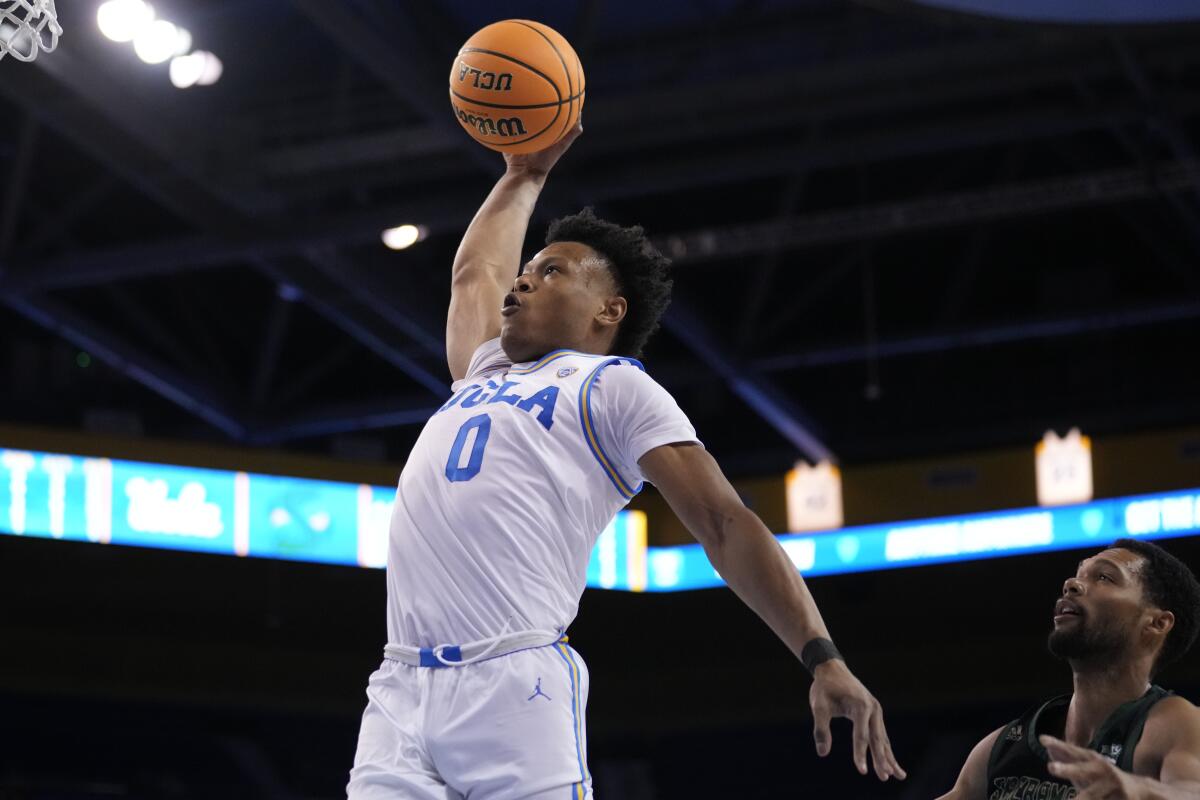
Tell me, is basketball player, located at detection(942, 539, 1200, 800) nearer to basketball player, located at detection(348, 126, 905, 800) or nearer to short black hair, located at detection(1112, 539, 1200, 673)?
short black hair, located at detection(1112, 539, 1200, 673)

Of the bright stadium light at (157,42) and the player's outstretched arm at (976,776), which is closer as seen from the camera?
the player's outstretched arm at (976,776)

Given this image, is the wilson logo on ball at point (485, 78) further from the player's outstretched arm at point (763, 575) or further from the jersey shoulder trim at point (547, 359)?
the player's outstretched arm at point (763, 575)

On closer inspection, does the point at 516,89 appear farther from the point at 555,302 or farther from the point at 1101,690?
the point at 1101,690

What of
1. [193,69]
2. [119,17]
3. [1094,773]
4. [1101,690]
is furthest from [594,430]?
Result: [193,69]

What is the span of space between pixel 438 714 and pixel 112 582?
11377 mm

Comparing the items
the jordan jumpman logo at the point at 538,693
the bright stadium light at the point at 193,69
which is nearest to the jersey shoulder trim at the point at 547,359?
the jordan jumpman logo at the point at 538,693

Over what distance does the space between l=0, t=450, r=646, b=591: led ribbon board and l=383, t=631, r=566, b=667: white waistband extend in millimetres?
8779

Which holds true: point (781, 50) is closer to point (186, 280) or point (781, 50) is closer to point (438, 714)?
point (186, 280)

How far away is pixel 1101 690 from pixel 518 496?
1946 millimetres

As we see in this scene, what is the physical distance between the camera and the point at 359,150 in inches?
444

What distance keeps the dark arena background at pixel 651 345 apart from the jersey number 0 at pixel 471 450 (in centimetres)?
533

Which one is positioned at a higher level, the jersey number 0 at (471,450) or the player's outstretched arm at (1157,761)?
the jersey number 0 at (471,450)

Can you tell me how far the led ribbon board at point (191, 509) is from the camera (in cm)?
1204

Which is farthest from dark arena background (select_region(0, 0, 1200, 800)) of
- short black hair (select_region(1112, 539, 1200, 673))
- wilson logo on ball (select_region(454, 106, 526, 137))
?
short black hair (select_region(1112, 539, 1200, 673))
